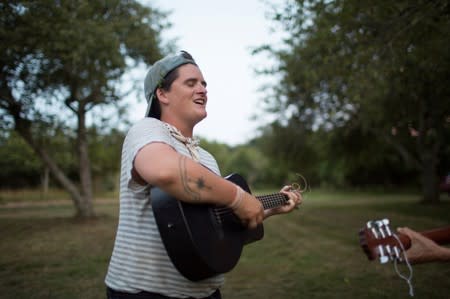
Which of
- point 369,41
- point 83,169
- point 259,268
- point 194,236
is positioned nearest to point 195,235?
point 194,236

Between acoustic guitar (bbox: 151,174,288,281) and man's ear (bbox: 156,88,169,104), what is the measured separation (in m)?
0.50

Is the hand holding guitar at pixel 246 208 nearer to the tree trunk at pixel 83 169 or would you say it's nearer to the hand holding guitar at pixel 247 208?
the hand holding guitar at pixel 247 208

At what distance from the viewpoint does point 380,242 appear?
8.02 feet

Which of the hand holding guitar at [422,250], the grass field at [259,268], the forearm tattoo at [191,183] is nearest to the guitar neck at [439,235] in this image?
the hand holding guitar at [422,250]

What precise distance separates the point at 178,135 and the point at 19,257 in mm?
6880

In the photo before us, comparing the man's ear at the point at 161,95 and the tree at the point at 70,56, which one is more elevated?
the tree at the point at 70,56

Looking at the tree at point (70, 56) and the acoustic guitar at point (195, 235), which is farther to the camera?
the tree at point (70, 56)

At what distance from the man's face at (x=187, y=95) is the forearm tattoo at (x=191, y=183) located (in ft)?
1.50

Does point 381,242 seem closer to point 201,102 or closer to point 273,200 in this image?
point 273,200

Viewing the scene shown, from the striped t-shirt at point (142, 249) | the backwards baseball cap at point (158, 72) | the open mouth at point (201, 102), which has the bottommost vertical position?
the striped t-shirt at point (142, 249)

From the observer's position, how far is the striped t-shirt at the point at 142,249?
166cm

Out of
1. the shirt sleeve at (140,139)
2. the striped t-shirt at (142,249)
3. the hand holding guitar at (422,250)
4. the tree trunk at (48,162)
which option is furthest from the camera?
the tree trunk at (48,162)

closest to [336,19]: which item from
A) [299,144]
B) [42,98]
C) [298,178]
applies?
[298,178]

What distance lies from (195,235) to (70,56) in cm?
933
